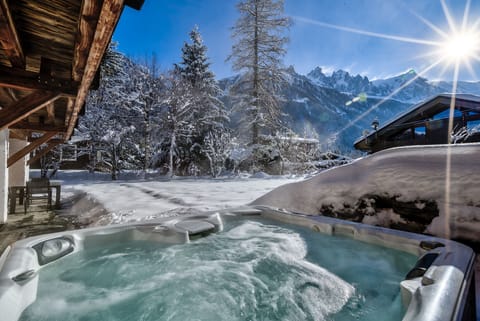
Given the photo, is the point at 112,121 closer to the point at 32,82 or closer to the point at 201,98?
the point at 201,98

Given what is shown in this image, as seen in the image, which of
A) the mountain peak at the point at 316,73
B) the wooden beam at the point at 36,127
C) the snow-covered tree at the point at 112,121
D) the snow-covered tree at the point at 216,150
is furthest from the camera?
the mountain peak at the point at 316,73

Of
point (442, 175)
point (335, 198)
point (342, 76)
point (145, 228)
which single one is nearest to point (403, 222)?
point (442, 175)

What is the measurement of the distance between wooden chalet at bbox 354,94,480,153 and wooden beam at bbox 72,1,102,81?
26.6 ft

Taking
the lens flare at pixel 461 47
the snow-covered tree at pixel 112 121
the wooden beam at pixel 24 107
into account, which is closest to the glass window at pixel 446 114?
the lens flare at pixel 461 47

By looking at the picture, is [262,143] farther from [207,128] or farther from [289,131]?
[207,128]

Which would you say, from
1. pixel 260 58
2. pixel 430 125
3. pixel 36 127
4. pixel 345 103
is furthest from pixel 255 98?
pixel 345 103

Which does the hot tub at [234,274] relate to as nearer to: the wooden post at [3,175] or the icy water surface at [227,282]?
the icy water surface at [227,282]

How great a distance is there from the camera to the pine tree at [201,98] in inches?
516

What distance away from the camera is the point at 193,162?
13141 millimetres

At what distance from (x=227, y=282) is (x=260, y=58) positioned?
12.1 meters

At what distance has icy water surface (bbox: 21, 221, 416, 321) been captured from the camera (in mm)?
1299

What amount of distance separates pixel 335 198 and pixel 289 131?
393 inches

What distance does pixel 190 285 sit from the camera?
1.60m

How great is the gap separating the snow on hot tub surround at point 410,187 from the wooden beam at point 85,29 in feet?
9.77
